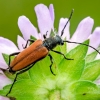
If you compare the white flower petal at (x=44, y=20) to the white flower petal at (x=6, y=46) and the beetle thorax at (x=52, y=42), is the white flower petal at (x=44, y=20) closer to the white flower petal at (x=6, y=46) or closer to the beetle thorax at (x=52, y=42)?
the beetle thorax at (x=52, y=42)

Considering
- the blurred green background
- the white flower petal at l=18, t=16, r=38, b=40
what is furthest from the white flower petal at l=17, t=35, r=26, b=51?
the blurred green background

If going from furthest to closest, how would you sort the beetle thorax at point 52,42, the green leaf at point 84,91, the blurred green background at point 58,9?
the blurred green background at point 58,9 < the beetle thorax at point 52,42 < the green leaf at point 84,91

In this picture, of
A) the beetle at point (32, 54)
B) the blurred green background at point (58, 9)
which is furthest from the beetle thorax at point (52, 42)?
the blurred green background at point (58, 9)

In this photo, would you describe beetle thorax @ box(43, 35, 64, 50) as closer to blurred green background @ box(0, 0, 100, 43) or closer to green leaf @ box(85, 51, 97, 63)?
green leaf @ box(85, 51, 97, 63)

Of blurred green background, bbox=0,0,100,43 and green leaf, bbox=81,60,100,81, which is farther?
blurred green background, bbox=0,0,100,43

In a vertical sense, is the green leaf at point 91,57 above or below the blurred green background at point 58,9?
below

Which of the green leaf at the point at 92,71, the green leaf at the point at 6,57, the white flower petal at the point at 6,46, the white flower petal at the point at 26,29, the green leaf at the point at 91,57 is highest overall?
the white flower petal at the point at 26,29
